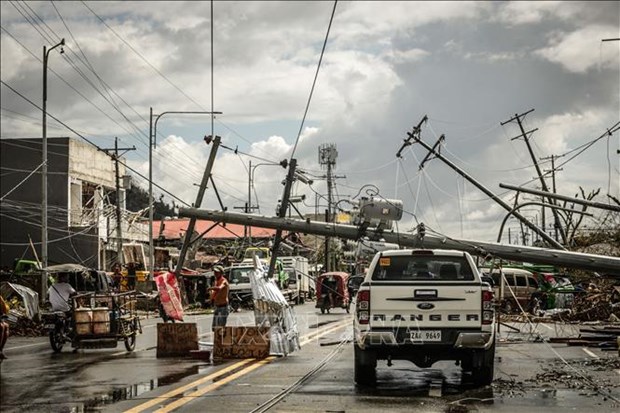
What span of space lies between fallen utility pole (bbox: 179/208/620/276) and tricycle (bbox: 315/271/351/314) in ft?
40.8

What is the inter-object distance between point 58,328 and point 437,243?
35.7ft

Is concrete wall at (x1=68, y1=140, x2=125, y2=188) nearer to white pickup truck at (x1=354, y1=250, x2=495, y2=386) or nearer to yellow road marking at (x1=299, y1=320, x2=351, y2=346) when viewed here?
yellow road marking at (x1=299, y1=320, x2=351, y2=346)

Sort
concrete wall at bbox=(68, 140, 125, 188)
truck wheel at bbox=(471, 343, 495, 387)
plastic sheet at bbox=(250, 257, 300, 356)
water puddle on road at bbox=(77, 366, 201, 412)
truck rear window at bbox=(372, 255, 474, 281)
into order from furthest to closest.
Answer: concrete wall at bbox=(68, 140, 125, 188)
plastic sheet at bbox=(250, 257, 300, 356)
truck rear window at bbox=(372, 255, 474, 281)
truck wheel at bbox=(471, 343, 495, 387)
water puddle on road at bbox=(77, 366, 201, 412)

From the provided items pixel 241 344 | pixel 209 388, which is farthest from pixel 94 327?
pixel 209 388

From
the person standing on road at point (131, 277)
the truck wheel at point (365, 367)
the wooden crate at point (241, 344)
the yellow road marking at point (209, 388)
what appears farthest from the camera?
the person standing on road at point (131, 277)

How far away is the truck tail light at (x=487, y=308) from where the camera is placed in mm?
14000

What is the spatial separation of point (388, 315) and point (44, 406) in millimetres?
5018

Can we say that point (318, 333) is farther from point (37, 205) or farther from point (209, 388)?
point (37, 205)

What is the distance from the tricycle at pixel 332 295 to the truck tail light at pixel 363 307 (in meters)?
26.0

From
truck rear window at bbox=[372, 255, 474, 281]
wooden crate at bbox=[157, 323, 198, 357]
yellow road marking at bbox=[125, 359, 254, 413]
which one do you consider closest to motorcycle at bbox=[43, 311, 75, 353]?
wooden crate at bbox=[157, 323, 198, 357]

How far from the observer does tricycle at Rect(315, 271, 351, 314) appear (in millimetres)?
45250

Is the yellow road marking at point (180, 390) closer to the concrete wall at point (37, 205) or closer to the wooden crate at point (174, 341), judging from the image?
the wooden crate at point (174, 341)

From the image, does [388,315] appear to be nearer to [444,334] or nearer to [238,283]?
[444,334]

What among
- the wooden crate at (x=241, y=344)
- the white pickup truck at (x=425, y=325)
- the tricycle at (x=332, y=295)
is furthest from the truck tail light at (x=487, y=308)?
the tricycle at (x=332, y=295)
